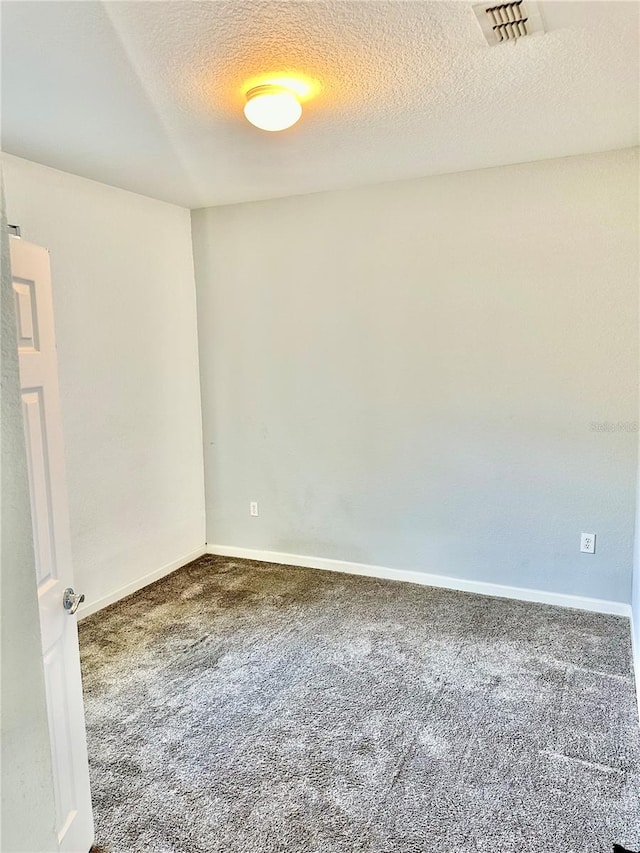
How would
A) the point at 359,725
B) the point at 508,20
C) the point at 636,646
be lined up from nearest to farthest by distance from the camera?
the point at 508,20, the point at 359,725, the point at 636,646

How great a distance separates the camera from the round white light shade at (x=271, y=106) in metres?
2.11

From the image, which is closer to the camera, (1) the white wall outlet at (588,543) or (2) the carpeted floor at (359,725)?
(2) the carpeted floor at (359,725)

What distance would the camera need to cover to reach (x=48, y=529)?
1.55m

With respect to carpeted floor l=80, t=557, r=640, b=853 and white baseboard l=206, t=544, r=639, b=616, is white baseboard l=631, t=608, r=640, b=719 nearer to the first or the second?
carpeted floor l=80, t=557, r=640, b=853

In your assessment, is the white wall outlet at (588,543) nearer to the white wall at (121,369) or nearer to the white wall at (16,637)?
the white wall at (121,369)

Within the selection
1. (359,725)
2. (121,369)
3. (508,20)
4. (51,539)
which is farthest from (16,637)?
(121,369)

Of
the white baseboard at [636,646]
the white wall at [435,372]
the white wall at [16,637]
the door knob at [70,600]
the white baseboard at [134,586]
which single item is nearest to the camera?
the white wall at [16,637]

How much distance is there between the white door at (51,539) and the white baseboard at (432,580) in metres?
2.38

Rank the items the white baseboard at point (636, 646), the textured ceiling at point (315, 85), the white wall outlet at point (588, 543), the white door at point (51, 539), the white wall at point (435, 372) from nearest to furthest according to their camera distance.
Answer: the white door at point (51, 539) → the textured ceiling at point (315, 85) → the white baseboard at point (636, 646) → the white wall at point (435, 372) → the white wall outlet at point (588, 543)

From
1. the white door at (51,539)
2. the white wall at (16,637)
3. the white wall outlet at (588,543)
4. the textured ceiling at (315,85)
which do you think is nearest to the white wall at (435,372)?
the white wall outlet at (588,543)

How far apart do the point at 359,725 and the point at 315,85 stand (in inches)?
97.3

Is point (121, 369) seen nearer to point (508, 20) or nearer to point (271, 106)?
point (271, 106)

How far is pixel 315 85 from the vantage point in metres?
2.12

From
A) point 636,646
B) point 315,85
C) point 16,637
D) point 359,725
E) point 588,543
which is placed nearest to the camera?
point 16,637
